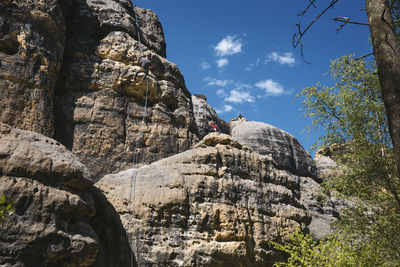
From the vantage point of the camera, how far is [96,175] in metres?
16.4

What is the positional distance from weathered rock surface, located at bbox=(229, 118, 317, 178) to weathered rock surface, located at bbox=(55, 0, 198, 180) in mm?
12706

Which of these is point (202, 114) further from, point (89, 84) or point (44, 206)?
point (44, 206)

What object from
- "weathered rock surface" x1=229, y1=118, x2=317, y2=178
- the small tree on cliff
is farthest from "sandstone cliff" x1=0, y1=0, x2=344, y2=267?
"weathered rock surface" x1=229, y1=118, x2=317, y2=178

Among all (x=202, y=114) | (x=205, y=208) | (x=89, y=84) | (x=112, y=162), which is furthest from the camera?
(x=202, y=114)

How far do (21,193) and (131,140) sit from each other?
9.90 meters

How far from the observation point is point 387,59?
5219 mm

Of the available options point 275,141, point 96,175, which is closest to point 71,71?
point 96,175

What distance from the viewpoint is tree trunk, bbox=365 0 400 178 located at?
16.0ft

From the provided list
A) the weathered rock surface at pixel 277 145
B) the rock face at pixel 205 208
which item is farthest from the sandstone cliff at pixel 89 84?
the weathered rock surface at pixel 277 145

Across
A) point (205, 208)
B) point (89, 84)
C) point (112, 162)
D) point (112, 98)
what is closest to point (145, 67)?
point (112, 98)

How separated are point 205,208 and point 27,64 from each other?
9.71 m

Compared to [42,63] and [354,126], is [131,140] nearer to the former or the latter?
[42,63]

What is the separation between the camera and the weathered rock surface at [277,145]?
31531 mm

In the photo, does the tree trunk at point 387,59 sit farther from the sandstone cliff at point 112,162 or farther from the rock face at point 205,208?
the rock face at point 205,208
